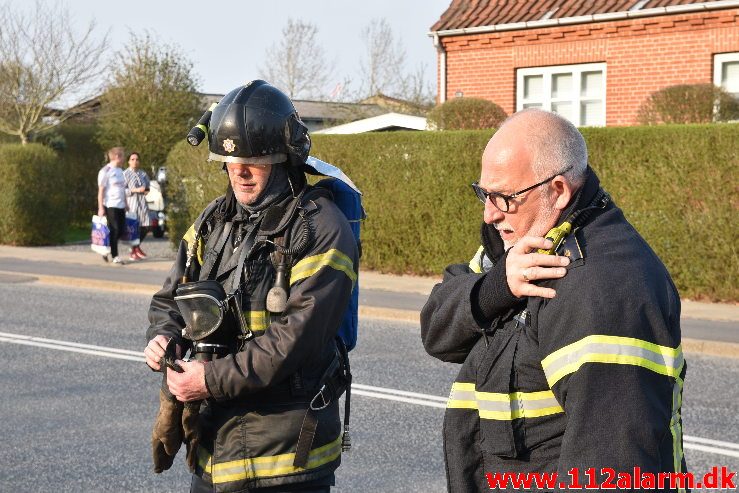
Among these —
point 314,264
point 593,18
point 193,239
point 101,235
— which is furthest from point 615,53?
point 314,264

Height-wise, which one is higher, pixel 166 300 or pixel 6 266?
pixel 166 300

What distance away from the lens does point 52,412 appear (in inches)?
291

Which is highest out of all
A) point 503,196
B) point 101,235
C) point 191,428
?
point 503,196

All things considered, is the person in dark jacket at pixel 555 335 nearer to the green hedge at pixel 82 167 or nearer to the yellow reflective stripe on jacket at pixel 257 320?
the yellow reflective stripe on jacket at pixel 257 320

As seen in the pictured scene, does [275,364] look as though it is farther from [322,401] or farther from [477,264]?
[477,264]

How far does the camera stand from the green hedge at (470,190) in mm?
12789

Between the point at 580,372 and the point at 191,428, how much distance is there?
156cm

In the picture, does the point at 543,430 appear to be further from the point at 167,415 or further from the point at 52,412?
the point at 52,412

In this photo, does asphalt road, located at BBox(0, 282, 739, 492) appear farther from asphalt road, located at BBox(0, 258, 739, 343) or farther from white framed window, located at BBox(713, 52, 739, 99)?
white framed window, located at BBox(713, 52, 739, 99)

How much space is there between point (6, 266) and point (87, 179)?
34.8 ft

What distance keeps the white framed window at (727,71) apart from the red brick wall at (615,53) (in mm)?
128

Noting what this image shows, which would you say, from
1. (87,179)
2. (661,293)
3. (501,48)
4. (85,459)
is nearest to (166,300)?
(661,293)

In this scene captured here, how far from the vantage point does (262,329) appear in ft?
10.9

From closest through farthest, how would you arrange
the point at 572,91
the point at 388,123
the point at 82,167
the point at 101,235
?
the point at 101,235 < the point at 572,91 < the point at 388,123 < the point at 82,167
